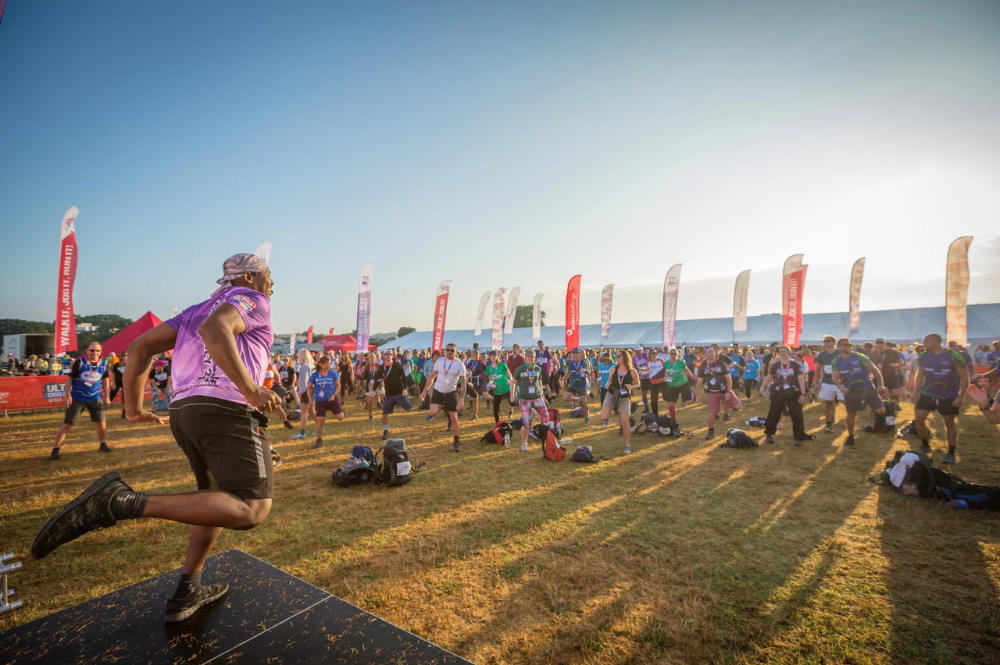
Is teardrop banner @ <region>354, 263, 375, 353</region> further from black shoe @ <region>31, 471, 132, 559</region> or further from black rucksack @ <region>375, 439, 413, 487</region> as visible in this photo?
black shoe @ <region>31, 471, 132, 559</region>

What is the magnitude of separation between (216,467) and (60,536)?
620 millimetres

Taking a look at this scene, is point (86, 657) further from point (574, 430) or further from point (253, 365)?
point (574, 430)

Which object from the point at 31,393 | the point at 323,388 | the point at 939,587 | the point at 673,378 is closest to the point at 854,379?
the point at 673,378

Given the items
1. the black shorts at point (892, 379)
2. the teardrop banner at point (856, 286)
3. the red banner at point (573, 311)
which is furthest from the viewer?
the red banner at point (573, 311)

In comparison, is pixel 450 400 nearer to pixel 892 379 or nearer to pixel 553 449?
pixel 553 449

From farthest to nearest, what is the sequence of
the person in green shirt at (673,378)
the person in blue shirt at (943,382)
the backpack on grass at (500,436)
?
the person in green shirt at (673,378), the backpack on grass at (500,436), the person in blue shirt at (943,382)

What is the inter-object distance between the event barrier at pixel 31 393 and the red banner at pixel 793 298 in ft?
87.4

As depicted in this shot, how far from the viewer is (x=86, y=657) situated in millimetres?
2018

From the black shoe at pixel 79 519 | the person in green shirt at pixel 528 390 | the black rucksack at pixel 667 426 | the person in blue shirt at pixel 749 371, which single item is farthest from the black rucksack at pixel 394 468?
the person in blue shirt at pixel 749 371

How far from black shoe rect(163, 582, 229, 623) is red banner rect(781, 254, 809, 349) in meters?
21.9

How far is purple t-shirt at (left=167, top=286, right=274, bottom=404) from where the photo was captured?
2230mm

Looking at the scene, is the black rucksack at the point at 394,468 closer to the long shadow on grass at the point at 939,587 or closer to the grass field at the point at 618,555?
the grass field at the point at 618,555

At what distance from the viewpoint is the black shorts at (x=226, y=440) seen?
7.08ft

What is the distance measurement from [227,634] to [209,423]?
1.17 metres
